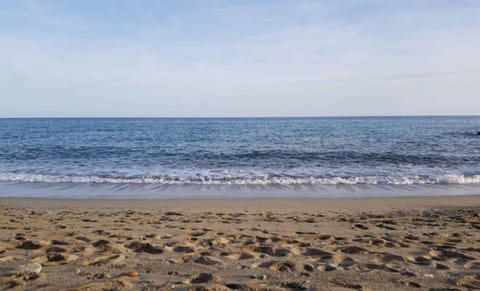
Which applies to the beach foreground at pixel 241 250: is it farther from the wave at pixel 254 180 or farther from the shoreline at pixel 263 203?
the wave at pixel 254 180

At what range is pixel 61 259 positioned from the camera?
4762 millimetres

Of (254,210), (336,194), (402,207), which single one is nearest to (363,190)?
(336,194)

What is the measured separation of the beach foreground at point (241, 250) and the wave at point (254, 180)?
17.9 feet

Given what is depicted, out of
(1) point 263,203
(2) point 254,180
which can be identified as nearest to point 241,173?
(2) point 254,180

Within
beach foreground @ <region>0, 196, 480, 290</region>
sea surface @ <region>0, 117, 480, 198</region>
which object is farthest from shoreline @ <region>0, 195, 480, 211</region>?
sea surface @ <region>0, 117, 480, 198</region>

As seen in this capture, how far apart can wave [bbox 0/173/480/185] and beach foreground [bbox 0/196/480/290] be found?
5458mm

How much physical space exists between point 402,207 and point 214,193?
5.80 m

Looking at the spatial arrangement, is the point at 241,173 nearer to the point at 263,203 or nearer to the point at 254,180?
the point at 254,180

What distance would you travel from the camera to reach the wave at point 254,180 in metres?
14.9

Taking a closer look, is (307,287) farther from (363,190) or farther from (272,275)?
(363,190)

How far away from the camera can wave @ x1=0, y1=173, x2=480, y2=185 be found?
14852 mm

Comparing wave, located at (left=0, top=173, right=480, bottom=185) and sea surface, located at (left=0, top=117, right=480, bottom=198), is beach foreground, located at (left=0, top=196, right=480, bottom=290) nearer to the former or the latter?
sea surface, located at (left=0, top=117, right=480, bottom=198)

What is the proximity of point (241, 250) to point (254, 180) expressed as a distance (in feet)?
33.1

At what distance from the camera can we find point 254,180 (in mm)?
15328
